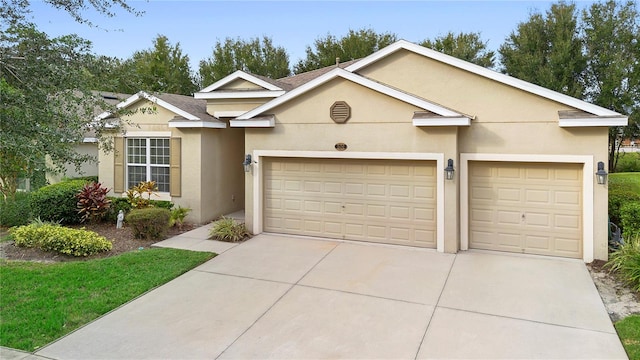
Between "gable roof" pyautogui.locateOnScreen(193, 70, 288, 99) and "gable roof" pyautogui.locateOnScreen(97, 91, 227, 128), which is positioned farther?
"gable roof" pyautogui.locateOnScreen(193, 70, 288, 99)

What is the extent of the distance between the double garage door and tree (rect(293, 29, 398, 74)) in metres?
24.7

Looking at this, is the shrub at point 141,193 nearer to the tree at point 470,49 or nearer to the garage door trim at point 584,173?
the garage door trim at point 584,173

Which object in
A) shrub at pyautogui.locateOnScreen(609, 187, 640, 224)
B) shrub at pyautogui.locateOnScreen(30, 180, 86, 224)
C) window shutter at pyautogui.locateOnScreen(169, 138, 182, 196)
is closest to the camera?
shrub at pyautogui.locateOnScreen(609, 187, 640, 224)

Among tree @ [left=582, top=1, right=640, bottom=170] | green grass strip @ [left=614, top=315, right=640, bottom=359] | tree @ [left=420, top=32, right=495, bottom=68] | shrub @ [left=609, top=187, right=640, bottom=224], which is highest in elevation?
tree @ [left=420, top=32, right=495, bottom=68]

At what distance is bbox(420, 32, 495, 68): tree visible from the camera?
98.4ft

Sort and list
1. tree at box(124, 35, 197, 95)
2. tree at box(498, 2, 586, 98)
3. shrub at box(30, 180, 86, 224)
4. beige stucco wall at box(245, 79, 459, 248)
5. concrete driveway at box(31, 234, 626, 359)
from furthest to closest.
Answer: tree at box(124, 35, 197, 95), tree at box(498, 2, 586, 98), shrub at box(30, 180, 86, 224), beige stucco wall at box(245, 79, 459, 248), concrete driveway at box(31, 234, 626, 359)

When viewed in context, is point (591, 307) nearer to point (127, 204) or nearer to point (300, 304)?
point (300, 304)

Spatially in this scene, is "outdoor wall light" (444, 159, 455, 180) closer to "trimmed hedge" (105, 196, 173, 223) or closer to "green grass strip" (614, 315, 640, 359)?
"green grass strip" (614, 315, 640, 359)

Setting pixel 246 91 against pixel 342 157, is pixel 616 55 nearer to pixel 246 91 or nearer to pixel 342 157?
pixel 342 157

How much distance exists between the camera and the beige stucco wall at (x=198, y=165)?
497 inches

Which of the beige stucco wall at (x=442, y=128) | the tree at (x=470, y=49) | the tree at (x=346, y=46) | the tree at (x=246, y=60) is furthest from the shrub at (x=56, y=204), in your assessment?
the tree at (x=246, y=60)

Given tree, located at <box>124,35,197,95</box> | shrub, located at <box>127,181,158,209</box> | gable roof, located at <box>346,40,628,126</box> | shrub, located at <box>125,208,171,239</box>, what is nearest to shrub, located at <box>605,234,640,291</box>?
gable roof, located at <box>346,40,628,126</box>

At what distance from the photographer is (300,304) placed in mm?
6637

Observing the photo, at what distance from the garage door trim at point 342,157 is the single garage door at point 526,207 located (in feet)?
2.79
